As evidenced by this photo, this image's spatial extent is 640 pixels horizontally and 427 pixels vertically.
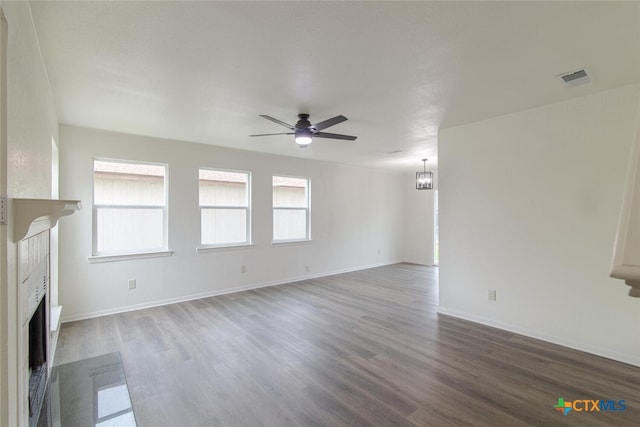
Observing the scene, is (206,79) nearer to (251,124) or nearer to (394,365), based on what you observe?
(251,124)

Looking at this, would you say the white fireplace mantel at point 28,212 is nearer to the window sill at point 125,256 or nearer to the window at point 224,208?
the window sill at point 125,256

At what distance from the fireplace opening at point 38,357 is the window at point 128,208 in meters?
2.04

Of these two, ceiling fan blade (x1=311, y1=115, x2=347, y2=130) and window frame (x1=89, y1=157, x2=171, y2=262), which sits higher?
ceiling fan blade (x1=311, y1=115, x2=347, y2=130)

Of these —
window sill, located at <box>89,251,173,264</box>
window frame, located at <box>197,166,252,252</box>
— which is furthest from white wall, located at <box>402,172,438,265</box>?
window sill, located at <box>89,251,173,264</box>

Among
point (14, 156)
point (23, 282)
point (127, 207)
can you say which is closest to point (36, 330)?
point (23, 282)

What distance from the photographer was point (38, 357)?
222 cm

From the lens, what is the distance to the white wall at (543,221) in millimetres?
2887

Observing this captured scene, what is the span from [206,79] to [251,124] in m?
1.24

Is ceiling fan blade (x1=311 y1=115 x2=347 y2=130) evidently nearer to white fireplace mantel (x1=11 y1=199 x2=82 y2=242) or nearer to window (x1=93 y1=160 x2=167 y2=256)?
white fireplace mantel (x1=11 y1=199 x2=82 y2=242)

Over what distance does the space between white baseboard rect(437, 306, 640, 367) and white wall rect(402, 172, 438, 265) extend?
13.4 feet

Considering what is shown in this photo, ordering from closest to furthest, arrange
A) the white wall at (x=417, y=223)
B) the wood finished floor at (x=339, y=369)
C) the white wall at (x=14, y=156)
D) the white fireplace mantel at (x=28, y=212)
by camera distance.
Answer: the white wall at (x=14, y=156)
the white fireplace mantel at (x=28, y=212)
the wood finished floor at (x=339, y=369)
the white wall at (x=417, y=223)

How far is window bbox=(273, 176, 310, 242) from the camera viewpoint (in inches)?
237

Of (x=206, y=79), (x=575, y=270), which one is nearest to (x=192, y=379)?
(x=206, y=79)

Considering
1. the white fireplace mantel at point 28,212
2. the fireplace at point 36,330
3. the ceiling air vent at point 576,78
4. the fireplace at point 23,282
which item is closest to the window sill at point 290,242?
the fireplace at point 36,330
